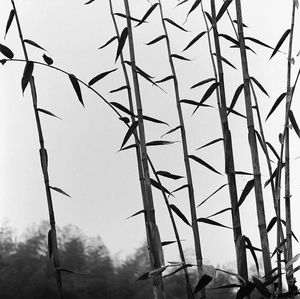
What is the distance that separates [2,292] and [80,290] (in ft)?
2.24

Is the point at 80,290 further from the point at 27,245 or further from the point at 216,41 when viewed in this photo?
the point at 216,41

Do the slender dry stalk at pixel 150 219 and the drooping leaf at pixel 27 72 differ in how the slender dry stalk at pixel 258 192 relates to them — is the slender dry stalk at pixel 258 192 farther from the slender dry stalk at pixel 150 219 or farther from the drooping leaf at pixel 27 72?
the drooping leaf at pixel 27 72

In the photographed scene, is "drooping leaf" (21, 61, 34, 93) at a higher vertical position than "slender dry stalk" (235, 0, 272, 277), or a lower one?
higher

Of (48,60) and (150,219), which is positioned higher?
(48,60)

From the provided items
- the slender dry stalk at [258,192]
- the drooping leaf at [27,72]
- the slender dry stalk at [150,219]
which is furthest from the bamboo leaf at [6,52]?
the slender dry stalk at [258,192]

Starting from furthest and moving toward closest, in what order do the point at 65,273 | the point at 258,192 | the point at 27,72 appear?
the point at 65,273
the point at 27,72
the point at 258,192

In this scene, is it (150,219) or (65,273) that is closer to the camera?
(150,219)

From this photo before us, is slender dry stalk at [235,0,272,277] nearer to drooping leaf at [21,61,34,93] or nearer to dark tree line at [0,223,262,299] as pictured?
drooping leaf at [21,61,34,93]

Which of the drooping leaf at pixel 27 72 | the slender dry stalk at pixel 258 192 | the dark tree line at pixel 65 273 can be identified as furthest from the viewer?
the dark tree line at pixel 65 273

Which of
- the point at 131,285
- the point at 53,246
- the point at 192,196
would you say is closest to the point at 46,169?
the point at 53,246

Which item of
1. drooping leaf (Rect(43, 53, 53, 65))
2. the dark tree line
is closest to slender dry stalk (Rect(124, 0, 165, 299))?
drooping leaf (Rect(43, 53, 53, 65))

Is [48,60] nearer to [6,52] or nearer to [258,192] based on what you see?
[6,52]

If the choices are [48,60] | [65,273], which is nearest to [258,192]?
[48,60]

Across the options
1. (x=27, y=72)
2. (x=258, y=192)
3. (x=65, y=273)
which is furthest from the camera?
(x=65, y=273)
